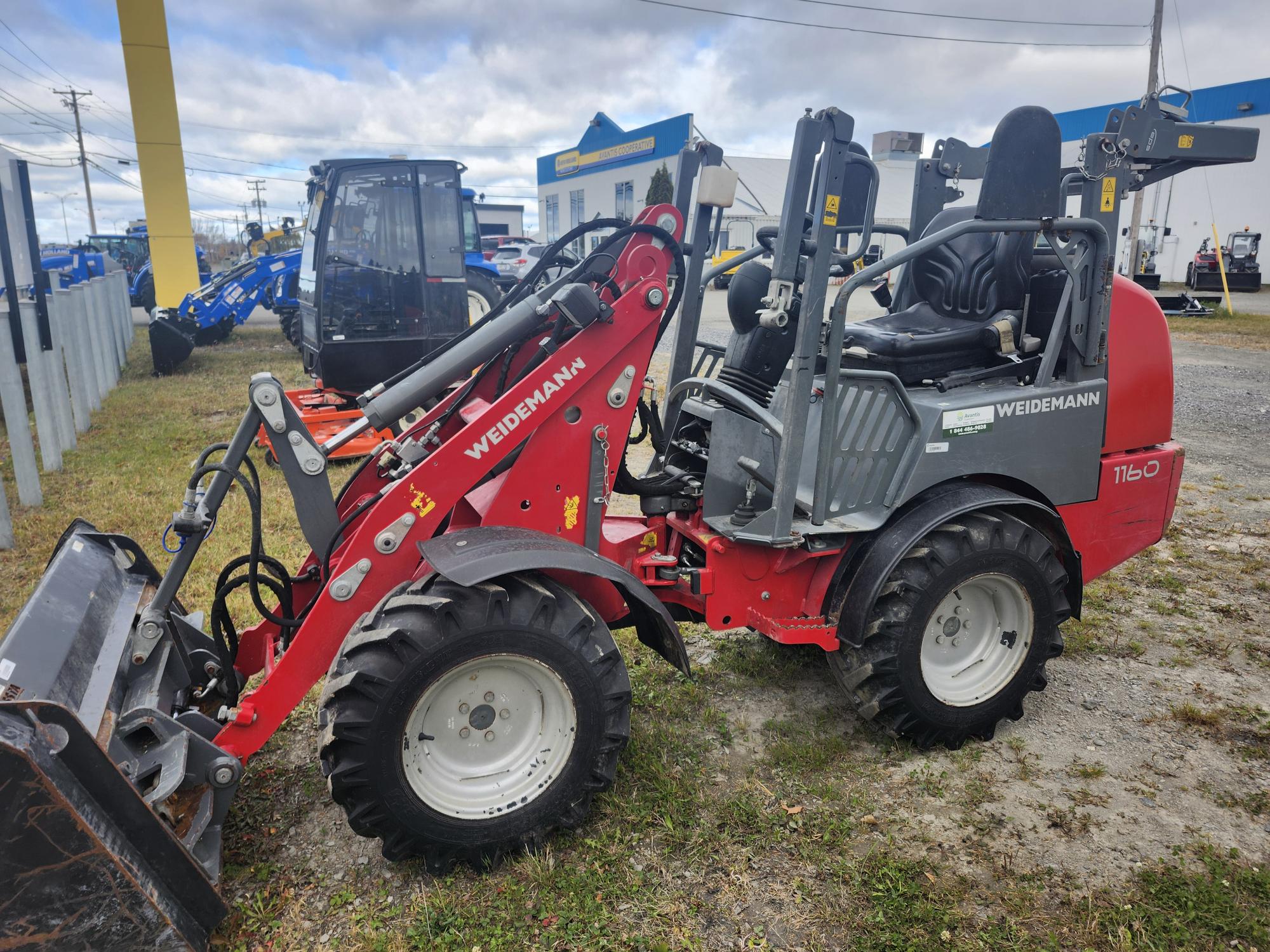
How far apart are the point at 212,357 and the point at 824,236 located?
15.2 m

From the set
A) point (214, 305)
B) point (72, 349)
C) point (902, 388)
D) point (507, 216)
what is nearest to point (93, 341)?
point (72, 349)

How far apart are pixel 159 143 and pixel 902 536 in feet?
57.9

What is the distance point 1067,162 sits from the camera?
32.1 m

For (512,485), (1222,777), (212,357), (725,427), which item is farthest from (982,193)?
(212,357)

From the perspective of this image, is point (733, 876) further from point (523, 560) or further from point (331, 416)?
point (331, 416)

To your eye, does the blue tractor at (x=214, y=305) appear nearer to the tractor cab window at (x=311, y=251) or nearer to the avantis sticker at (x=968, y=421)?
the tractor cab window at (x=311, y=251)

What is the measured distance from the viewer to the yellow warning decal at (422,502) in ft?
9.70

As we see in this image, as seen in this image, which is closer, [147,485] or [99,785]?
[99,785]

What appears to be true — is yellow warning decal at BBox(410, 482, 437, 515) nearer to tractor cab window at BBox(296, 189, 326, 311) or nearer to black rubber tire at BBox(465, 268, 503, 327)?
tractor cab window at BBox(296, 189, 326, 311)

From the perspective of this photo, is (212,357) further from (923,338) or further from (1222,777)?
(1222,777)

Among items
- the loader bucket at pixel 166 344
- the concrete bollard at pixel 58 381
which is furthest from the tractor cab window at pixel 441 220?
the loader bucket at pixel 166 344

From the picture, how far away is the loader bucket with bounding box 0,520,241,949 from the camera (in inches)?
80.7

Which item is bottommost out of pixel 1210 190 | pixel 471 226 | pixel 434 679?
pixel 434 679

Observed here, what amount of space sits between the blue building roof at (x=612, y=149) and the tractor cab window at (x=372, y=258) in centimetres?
3208
